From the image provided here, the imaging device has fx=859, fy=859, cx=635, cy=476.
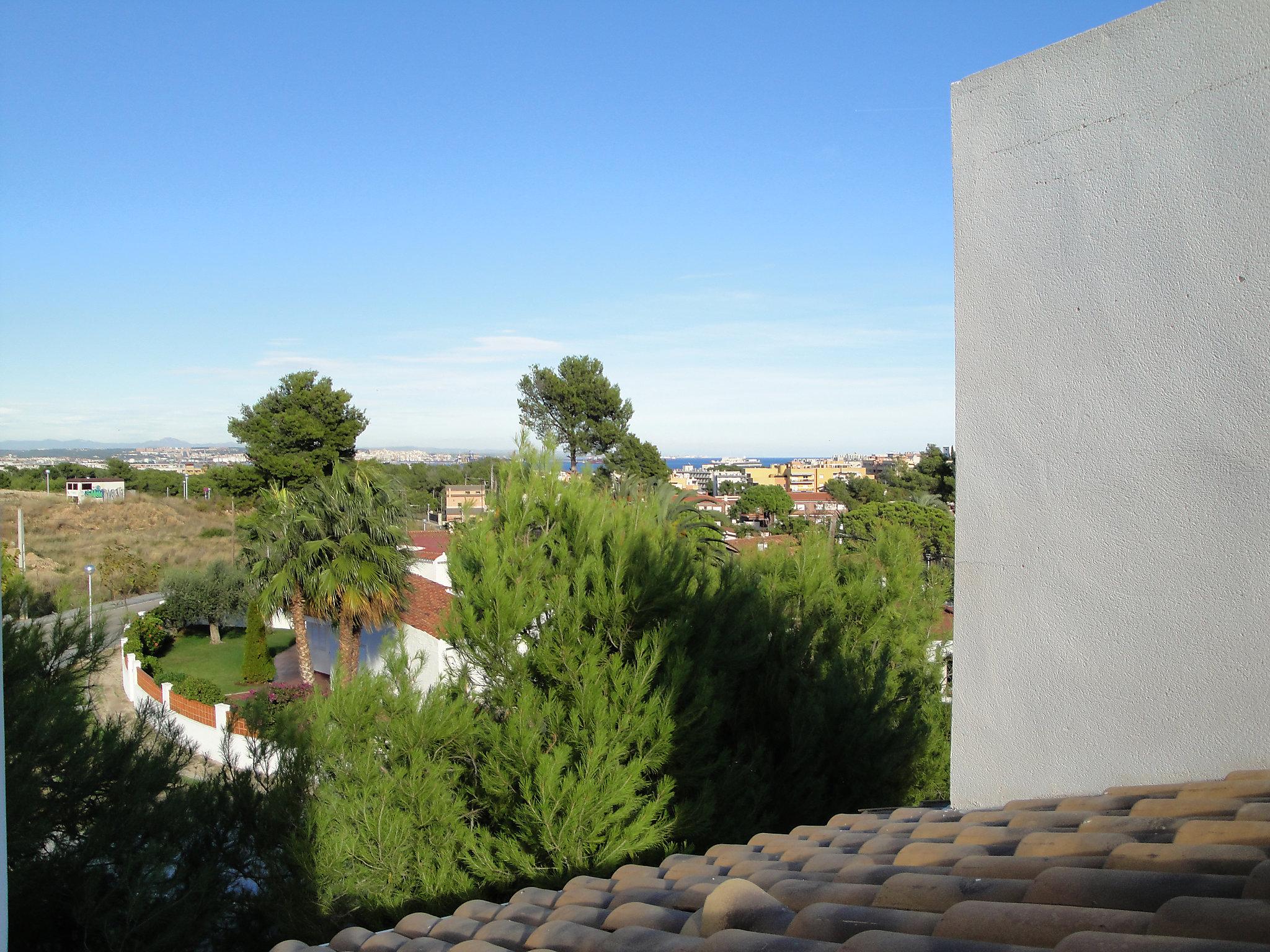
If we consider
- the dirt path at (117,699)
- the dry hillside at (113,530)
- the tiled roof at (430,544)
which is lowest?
the dirt path at (117,699)

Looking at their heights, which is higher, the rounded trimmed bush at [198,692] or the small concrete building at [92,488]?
the small concrete building at [92,488]

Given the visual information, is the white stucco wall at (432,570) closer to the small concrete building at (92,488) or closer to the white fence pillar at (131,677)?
the white fence pillar at (131,677)

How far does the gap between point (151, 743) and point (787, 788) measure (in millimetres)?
5438

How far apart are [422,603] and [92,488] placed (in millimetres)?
47943

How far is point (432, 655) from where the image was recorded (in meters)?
17.7

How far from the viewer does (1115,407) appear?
3408mm

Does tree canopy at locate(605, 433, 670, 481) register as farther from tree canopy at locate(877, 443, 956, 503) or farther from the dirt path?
the dirt path

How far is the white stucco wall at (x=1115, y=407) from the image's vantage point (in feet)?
10.2

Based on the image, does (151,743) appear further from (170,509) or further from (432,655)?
(170,509)

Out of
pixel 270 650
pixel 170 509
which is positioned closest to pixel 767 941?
pixel 270 650

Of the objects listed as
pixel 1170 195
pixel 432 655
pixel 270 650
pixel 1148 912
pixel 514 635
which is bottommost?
pixel 270 650

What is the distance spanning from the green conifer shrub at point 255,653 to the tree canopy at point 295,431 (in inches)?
309

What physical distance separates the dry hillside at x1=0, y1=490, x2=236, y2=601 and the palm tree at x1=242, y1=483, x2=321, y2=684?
1380 centimetres

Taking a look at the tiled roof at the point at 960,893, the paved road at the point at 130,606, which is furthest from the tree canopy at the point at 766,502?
the tiled roof at the point at 960,893
